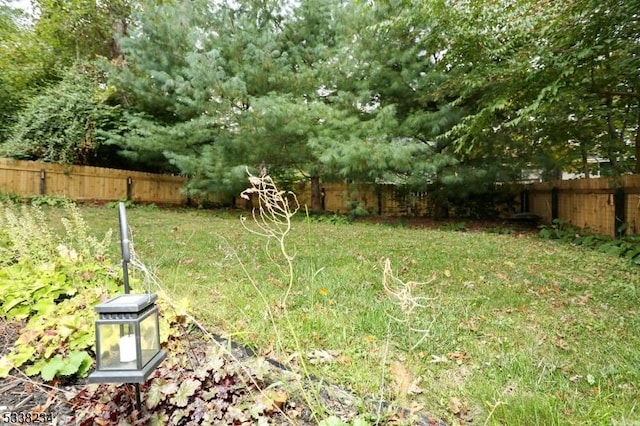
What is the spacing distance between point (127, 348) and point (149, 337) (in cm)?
9

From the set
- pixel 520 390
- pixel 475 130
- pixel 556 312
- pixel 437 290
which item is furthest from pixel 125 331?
pixel 475 130

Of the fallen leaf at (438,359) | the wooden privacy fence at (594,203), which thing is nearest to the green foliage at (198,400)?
the fallen leaf at (438,359)

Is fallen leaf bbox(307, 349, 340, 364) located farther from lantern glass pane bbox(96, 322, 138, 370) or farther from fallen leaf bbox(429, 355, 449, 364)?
lantern glass pane bbox(96, 322, 138, 370)

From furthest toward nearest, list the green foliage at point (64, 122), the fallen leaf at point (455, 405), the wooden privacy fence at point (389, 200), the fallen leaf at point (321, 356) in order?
1. the wooden privacy fence at point (389, 200)
2. the green foliage at point (64, 122)
3. the fallen leaf at point (321, 356)
4. the fallen leaf at point (455, 405)

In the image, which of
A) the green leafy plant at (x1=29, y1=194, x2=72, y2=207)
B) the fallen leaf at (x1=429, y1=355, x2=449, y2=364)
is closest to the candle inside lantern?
the fallen leaf at (x1=429, y1=355, x2=449, y2=364)

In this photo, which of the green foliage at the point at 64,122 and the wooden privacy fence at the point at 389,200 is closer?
the green foliage at the point at 64,122

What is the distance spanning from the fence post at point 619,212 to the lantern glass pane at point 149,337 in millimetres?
6736

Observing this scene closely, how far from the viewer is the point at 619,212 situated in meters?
5.84

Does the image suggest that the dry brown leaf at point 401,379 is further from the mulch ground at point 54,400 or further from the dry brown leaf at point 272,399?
the dry brown leaf at point 272,399

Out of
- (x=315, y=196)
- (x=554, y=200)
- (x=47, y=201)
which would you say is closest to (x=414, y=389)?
(x=554, y=200)

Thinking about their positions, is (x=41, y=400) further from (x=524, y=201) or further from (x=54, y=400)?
(x=524, y=201)

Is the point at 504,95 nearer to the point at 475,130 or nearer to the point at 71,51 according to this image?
the point at 475,130

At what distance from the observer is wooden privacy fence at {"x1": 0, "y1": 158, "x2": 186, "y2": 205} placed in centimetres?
871

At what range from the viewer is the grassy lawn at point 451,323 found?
163 cm
